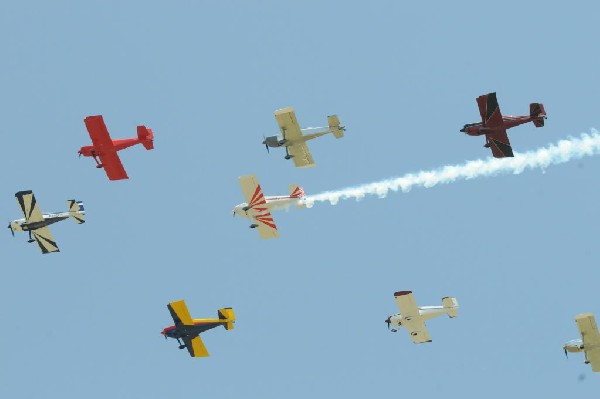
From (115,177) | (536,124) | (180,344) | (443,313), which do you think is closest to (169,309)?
(180,344)

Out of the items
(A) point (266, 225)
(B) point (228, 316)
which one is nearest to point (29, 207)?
(B) point (228, 316)

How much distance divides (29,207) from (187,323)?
12.1m

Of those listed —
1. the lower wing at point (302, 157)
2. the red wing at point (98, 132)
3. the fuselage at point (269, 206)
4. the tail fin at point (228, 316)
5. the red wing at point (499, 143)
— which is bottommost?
the tail fin at point (228, 316)

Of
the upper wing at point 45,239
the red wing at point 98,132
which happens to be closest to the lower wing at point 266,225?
the red wing at point 98,132

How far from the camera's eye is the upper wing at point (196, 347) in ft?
286

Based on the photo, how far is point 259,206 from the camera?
288 feet

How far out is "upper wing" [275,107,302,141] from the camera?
3410 inches

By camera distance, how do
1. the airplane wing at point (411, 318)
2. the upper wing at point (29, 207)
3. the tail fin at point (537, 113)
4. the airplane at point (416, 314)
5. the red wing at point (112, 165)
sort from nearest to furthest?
the tail fin at point (537, 113) < the red wing at point (112, 165) < the upper wing at point (29, 207) < the airplane wing at point (411, 318) < the airplane at point (416, 314)

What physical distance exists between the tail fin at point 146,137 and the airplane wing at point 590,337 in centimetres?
2554

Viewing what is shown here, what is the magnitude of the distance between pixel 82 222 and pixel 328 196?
1472 centimetres

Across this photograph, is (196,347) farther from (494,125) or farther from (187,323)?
(494,125)

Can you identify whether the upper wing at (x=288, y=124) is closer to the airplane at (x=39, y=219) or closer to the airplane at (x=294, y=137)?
the airplane at (x=294, y=137)

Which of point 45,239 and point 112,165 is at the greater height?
point 112,165

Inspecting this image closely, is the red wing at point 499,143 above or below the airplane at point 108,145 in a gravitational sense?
below
